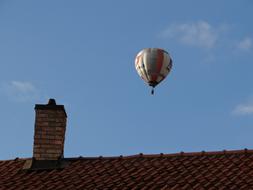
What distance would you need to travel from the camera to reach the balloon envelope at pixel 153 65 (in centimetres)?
2394

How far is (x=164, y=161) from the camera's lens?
54.6 feet

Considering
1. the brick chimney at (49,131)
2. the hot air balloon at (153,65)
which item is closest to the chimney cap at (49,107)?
the brick chimney at (49,131)

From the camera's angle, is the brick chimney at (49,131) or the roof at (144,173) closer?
the roof at (144,173)

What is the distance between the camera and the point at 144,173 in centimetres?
1594

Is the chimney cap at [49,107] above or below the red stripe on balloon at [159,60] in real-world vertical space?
below

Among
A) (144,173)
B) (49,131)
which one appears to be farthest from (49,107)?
(144,173)

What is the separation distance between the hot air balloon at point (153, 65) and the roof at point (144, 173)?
288 inches

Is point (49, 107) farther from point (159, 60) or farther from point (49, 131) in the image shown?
point (159, 60)

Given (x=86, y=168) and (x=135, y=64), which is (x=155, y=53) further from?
(x=86, y=168)

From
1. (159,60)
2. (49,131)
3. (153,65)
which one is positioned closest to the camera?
(49,131)

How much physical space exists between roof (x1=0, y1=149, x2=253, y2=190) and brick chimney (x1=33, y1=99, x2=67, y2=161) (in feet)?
1.24

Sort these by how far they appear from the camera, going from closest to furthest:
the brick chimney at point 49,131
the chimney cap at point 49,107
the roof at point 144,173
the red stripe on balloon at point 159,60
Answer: the roof at point 144,173, the brick chimney at point 49,131, the chimney cap at point 49,107, the red stripe on balloon at point 159,60

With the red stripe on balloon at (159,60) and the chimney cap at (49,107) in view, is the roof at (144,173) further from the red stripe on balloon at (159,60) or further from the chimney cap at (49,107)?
the red stripe on balloon at (159,60)

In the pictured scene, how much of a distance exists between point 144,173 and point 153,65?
849cm
